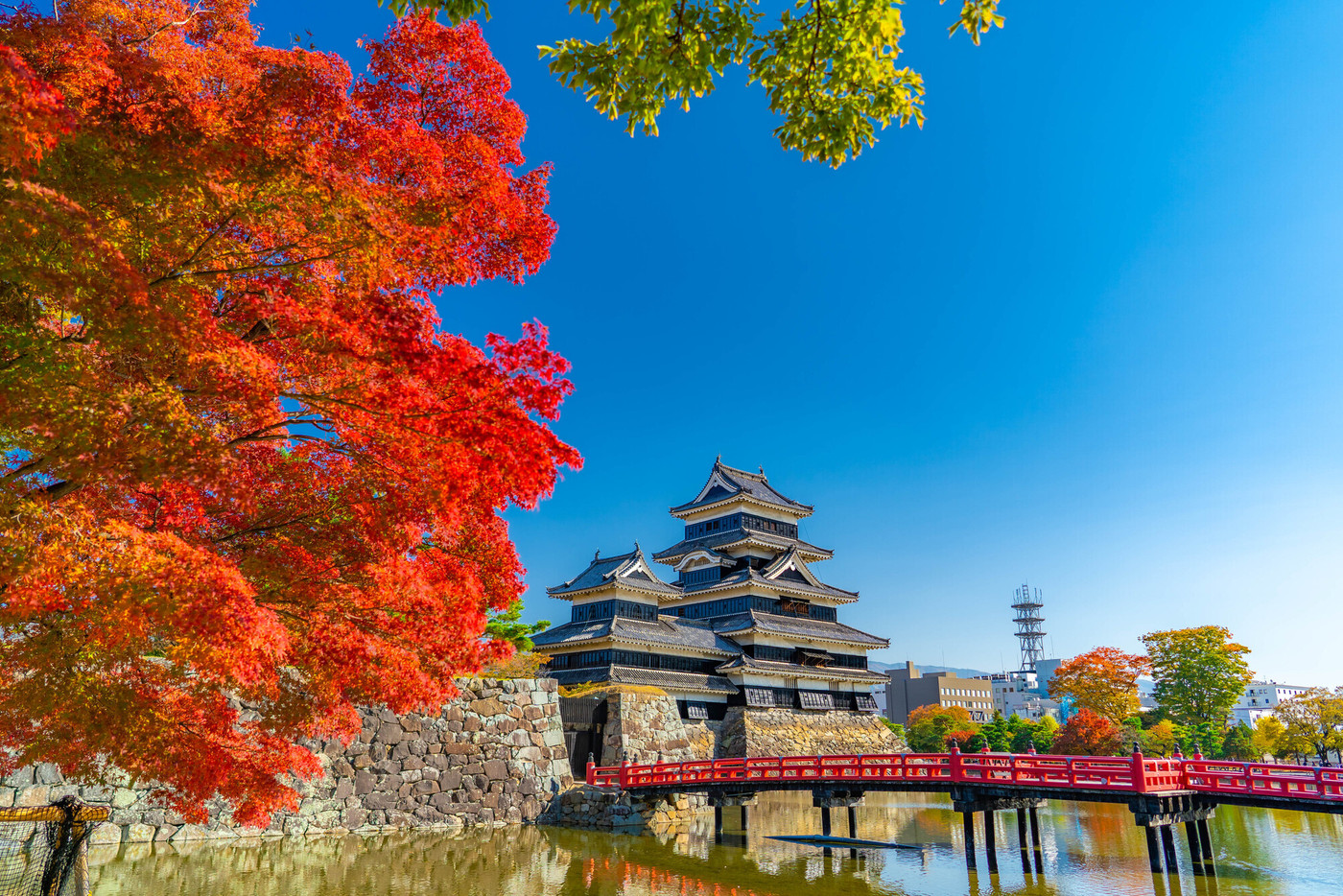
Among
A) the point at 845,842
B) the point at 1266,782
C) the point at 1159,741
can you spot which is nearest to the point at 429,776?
the point at 845,842

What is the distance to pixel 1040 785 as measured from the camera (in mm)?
16188

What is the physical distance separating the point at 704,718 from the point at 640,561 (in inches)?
301

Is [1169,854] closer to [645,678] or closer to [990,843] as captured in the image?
[990,843]

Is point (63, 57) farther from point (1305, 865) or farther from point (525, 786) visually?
point (1305, 865)

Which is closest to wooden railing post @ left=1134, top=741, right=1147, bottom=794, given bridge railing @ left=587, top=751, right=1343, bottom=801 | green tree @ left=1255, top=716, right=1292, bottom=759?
bridge railing @ left=587, top=751, right=1343, bottom=801

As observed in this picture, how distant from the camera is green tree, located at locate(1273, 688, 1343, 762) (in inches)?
1629

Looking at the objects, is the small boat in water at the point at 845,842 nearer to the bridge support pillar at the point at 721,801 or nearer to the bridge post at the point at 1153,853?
the bridge support pillar at the point at 721,801

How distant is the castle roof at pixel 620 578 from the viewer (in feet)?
114

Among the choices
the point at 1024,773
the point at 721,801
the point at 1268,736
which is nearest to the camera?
the point at 1024,773

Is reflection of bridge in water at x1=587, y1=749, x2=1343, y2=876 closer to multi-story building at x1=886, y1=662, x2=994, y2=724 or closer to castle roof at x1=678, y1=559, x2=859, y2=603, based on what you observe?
castle roof at x1=678, y1=559, x2=859, y2=603

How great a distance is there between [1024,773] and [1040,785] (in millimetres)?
541

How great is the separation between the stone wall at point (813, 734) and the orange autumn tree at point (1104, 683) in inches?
426

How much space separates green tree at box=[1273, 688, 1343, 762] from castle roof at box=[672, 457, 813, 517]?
29769 mm

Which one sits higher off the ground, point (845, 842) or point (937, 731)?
point (937, 731)
